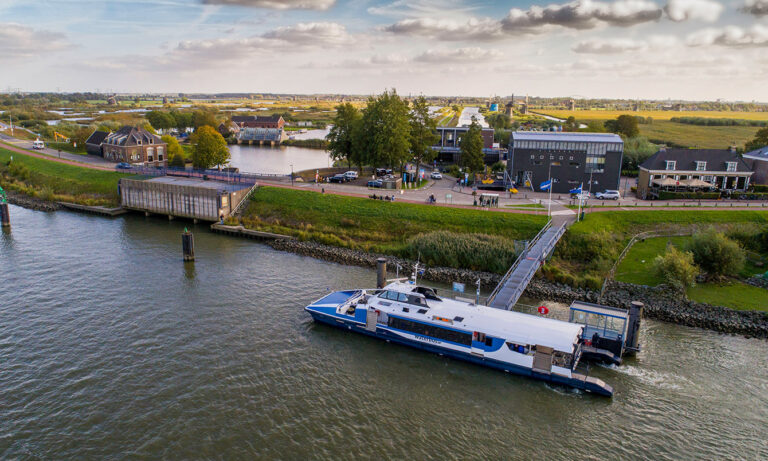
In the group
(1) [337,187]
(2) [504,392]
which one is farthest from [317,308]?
(1) [337,187]

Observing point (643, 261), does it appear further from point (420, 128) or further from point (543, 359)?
point (420, 128)

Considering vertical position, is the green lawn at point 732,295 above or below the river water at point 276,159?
below

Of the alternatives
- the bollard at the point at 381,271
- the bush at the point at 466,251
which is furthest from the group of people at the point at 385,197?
the bollard at the point at 381,271

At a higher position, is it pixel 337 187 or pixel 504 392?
pixel 337 187

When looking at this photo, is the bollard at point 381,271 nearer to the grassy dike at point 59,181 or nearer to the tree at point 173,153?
the grassy dike at point 59,181

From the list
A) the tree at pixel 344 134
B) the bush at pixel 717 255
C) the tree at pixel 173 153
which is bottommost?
the bush at pixel 717 255

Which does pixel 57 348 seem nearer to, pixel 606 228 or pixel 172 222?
pixel 172 222

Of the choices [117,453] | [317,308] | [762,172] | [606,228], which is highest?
[762,172]
